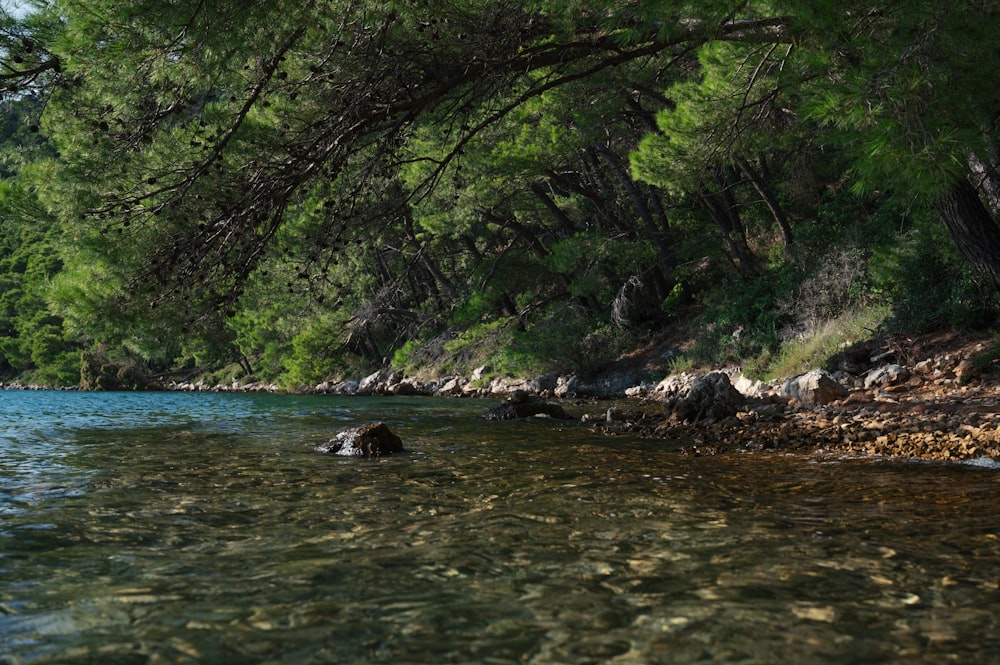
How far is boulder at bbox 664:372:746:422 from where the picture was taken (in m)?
10.7

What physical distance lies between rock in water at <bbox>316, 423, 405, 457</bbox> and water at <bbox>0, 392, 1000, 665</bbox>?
1.14 metres

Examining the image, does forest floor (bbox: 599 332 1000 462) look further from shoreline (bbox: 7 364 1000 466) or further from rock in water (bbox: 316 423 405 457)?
rock in water (bbox: 316 423 405 457)

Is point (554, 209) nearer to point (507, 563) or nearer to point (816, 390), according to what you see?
point (816, 390)

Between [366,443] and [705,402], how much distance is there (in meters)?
5.13

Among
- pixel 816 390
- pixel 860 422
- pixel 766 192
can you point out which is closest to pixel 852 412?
pixel 860 422

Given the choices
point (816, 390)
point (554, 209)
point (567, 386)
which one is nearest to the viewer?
point (816, 390)

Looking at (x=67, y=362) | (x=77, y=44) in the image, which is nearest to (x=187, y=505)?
(x=77, y=44)

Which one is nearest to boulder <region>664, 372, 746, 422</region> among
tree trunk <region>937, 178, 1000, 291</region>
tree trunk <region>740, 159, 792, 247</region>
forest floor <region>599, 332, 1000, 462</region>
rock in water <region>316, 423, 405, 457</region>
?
forest floor <region>599, 332, 1000, 462</region>

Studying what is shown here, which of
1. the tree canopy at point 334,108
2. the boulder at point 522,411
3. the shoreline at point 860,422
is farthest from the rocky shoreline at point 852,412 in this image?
the tree canopy at point 334,108

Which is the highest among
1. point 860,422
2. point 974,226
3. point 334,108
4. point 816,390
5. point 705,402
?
point 334,108

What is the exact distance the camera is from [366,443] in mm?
8461

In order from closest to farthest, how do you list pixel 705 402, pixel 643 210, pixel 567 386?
pixel 705 402, pixel 567 386, pixel 643 210

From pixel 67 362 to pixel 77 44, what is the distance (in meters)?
55.9

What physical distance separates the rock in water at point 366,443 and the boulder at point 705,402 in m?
4.30
